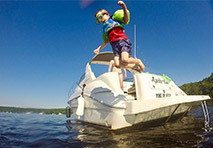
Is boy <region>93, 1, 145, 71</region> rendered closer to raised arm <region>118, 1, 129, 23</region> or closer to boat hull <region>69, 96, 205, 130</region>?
raised arm <region>118, 1, 129, 23</region>

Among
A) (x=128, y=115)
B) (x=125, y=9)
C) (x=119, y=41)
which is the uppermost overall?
(x=125, y=9)

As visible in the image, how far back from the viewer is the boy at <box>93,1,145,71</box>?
3.01 metres

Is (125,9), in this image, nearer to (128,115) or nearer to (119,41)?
(119,41)

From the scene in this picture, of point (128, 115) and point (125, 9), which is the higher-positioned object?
point (125, 9)

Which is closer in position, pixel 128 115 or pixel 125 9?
pixel 125 9

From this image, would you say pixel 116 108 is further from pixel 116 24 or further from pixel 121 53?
pixel 116 24

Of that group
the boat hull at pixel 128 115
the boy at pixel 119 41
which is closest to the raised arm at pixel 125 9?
the boy at pixel 119 41

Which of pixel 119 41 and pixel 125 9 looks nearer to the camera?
pixel 125 9

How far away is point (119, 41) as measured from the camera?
307cm

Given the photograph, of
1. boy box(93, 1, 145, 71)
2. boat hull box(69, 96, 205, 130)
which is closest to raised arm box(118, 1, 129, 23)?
boy box(93, 1, 145, 71)

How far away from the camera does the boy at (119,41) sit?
301 centimetres

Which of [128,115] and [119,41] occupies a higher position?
[119,41]

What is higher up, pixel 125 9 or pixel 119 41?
pixel 125 9

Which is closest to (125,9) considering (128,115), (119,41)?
(119,41)
